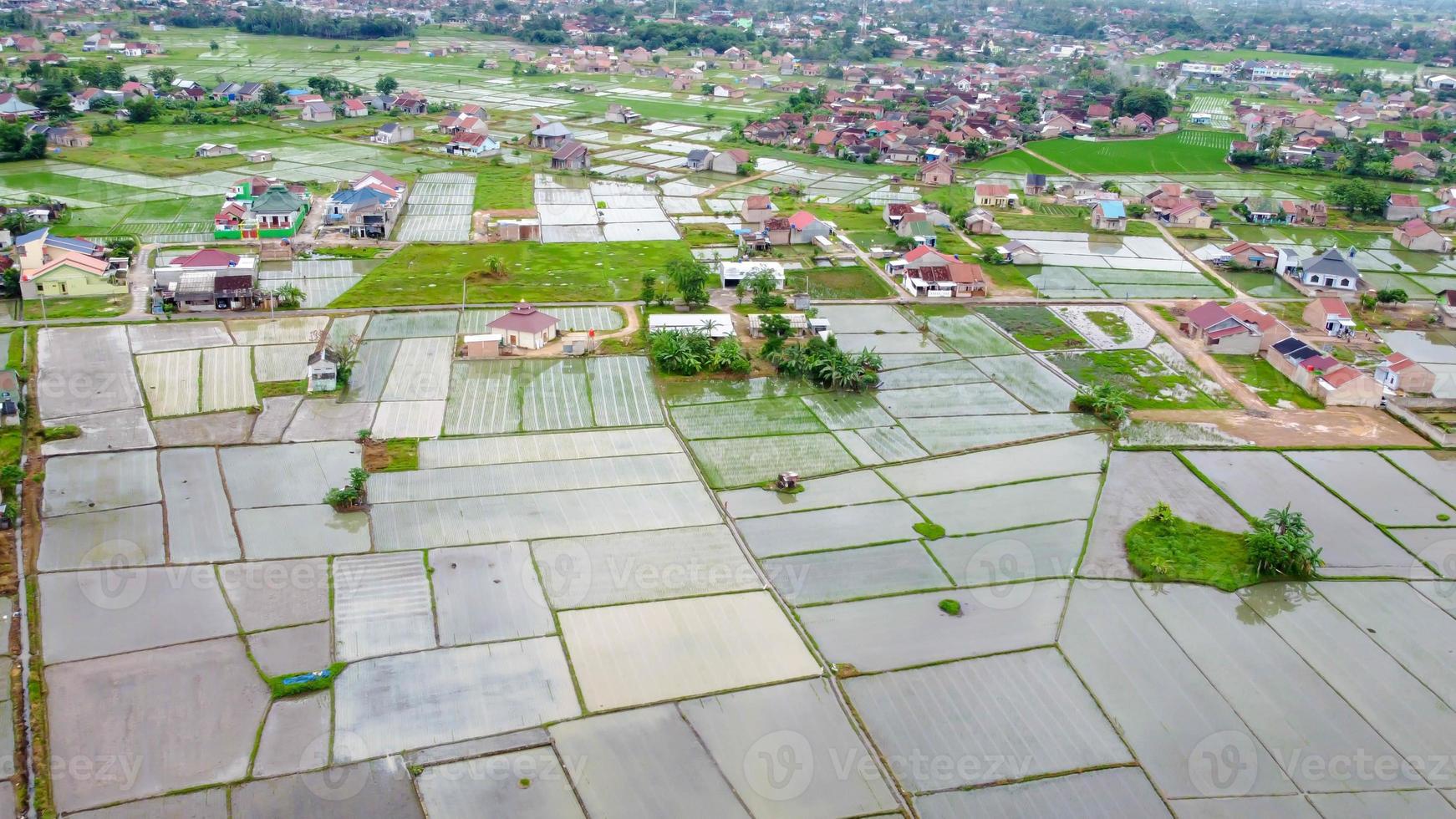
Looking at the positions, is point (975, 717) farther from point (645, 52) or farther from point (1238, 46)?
point (1238, 46)

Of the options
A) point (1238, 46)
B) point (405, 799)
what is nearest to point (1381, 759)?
point (405, 799)

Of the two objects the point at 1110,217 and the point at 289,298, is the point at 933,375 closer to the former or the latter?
the point at 289,298

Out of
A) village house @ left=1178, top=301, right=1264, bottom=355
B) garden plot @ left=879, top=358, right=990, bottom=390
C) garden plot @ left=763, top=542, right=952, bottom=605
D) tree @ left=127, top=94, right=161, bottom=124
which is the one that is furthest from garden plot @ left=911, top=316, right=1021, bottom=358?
tree @ left=127, top=94, right=161, bottom=124

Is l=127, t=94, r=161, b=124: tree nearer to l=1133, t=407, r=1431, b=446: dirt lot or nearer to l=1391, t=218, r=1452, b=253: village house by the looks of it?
l=1133, t=407, r=1431, b=446: dirt lot

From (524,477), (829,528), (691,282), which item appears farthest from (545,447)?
(691,282)

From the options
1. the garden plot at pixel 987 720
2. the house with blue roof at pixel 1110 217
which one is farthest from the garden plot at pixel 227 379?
the house with blue roof at pixel 1110 217
